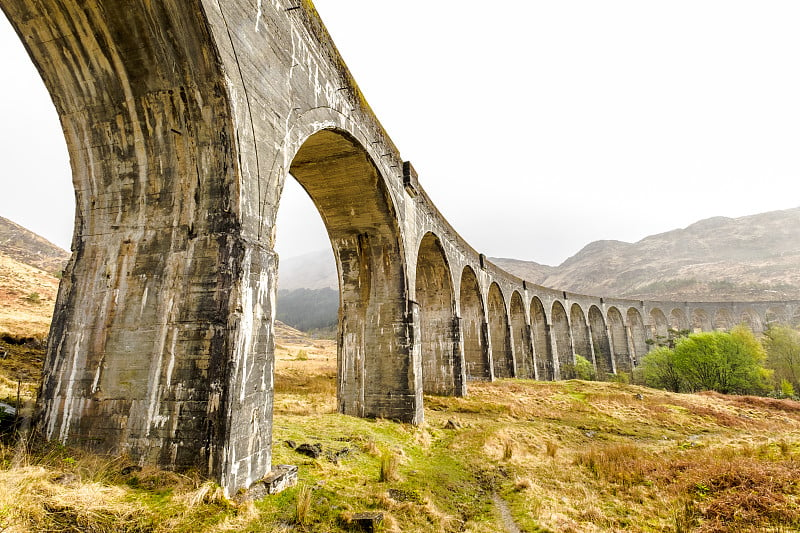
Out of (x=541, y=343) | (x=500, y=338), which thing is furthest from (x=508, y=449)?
(x=541, y=343)

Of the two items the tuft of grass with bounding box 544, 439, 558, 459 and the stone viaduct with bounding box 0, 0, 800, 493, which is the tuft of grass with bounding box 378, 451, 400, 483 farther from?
the tuft of grass with bounding box 544, 439, 558, 459

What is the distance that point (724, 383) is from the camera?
2473cm

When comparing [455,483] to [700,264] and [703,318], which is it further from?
[700,264]

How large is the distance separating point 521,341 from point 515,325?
1.49 m

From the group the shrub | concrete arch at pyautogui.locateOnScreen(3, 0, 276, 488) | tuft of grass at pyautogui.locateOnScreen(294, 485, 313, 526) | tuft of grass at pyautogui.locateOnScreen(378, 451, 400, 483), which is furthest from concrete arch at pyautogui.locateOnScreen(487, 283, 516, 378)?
concrete arch at pyautogui.locateOnScreen(3, 0, 276, 488)

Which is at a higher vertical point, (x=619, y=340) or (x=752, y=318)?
(x=752, y=318)

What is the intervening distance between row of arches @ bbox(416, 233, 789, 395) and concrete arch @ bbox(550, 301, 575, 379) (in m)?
0.09

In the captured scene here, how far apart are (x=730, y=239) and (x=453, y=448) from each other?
6570 inches

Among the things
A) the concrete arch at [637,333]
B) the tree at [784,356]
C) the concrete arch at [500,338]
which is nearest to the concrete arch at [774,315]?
the concrete arch at [637,333]

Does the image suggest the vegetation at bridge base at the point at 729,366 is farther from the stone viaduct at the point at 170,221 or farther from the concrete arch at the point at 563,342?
the stone viaduct at the point at 170,221

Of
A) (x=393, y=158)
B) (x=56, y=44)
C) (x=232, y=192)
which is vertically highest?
(x=393, y=158)

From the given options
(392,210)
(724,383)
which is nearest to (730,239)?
(724,383)

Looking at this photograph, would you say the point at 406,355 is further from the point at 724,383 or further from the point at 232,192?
the point at 724,383

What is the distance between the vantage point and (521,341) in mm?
28500
